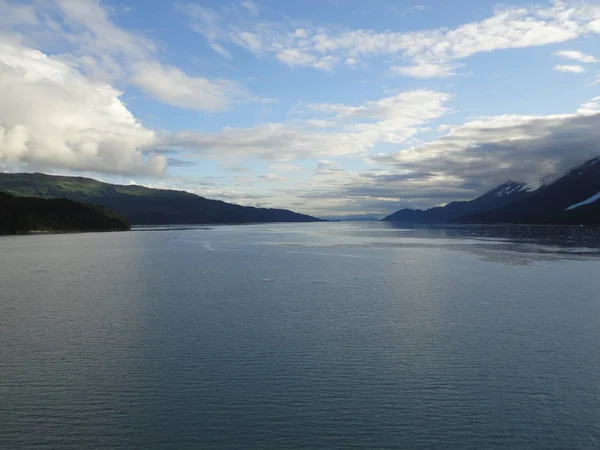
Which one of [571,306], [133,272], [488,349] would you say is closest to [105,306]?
[133,272]

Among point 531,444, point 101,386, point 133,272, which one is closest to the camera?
point 531,444

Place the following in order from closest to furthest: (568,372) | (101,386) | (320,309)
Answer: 1. (101,386)
2. (568,372)
3. (320,309)

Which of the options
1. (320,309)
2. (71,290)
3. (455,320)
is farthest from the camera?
(71,290)

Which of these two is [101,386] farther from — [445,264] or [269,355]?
[445,264]

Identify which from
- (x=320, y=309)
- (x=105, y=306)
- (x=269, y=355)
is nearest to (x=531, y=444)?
(x=269, y=355)

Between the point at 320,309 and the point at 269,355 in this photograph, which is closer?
the point at 269,355

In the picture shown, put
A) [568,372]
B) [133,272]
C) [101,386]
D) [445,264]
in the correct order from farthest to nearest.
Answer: [445,264], [133,272], [568,372], [101,386]

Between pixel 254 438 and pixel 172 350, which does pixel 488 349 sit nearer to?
Answer: pixel 254 438
